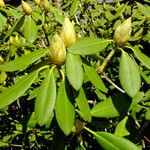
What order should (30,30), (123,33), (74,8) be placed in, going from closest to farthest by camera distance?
(123,33) → (30,30) → (74,8)

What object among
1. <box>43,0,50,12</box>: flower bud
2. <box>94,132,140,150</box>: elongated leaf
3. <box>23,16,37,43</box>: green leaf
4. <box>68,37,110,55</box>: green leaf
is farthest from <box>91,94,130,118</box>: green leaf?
<box>43,0,50,12</box>: flower bud

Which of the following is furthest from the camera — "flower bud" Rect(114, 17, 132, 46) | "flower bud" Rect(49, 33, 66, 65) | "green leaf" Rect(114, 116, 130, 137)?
"green leaf" Rect(114, 116, 130, 137)

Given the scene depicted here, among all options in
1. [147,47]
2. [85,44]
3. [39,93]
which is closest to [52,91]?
[39,93]

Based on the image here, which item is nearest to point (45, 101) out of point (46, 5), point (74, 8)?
point (46, 5)

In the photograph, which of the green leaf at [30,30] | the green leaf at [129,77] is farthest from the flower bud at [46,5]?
the green leaf at [129,77]

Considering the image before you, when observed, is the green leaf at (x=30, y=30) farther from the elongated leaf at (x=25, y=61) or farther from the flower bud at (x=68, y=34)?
the flower bud at (x=68, y=34)

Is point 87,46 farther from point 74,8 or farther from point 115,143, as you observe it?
point 74,8

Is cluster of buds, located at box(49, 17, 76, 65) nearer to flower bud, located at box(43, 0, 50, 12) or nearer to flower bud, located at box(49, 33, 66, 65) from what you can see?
flower bud, located at box(49, 33, 66, 65)
